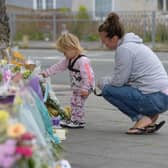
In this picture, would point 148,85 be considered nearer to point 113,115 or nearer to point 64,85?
point 113,115

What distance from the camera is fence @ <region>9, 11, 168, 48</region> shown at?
101ft

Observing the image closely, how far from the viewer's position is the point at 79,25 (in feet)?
110

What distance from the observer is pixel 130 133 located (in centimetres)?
772

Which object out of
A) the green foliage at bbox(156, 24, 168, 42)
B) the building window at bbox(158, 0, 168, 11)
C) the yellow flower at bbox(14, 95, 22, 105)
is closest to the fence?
the green foliage at bbox(156, 24, 168, 42)

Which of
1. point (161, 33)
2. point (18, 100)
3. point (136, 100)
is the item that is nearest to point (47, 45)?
point (161, 33)

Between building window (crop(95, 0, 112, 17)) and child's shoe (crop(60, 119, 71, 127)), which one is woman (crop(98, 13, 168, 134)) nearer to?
child's shoe (crop(60, 119, 71, 127))

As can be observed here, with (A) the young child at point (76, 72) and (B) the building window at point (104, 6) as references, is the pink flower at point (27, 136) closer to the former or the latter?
(A) the young child at point (76, 72)

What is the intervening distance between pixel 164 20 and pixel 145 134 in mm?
23787

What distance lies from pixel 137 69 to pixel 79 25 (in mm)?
26009

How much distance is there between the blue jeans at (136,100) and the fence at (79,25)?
22.3 meters

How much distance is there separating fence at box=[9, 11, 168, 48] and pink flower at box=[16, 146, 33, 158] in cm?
2688

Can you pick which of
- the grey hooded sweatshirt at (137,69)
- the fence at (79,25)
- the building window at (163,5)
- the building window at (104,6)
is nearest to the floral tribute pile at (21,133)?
the grey hooded sweatshirt at (137,69)

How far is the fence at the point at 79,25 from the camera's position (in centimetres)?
3073

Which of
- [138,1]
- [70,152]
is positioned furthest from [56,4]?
[70,152]
